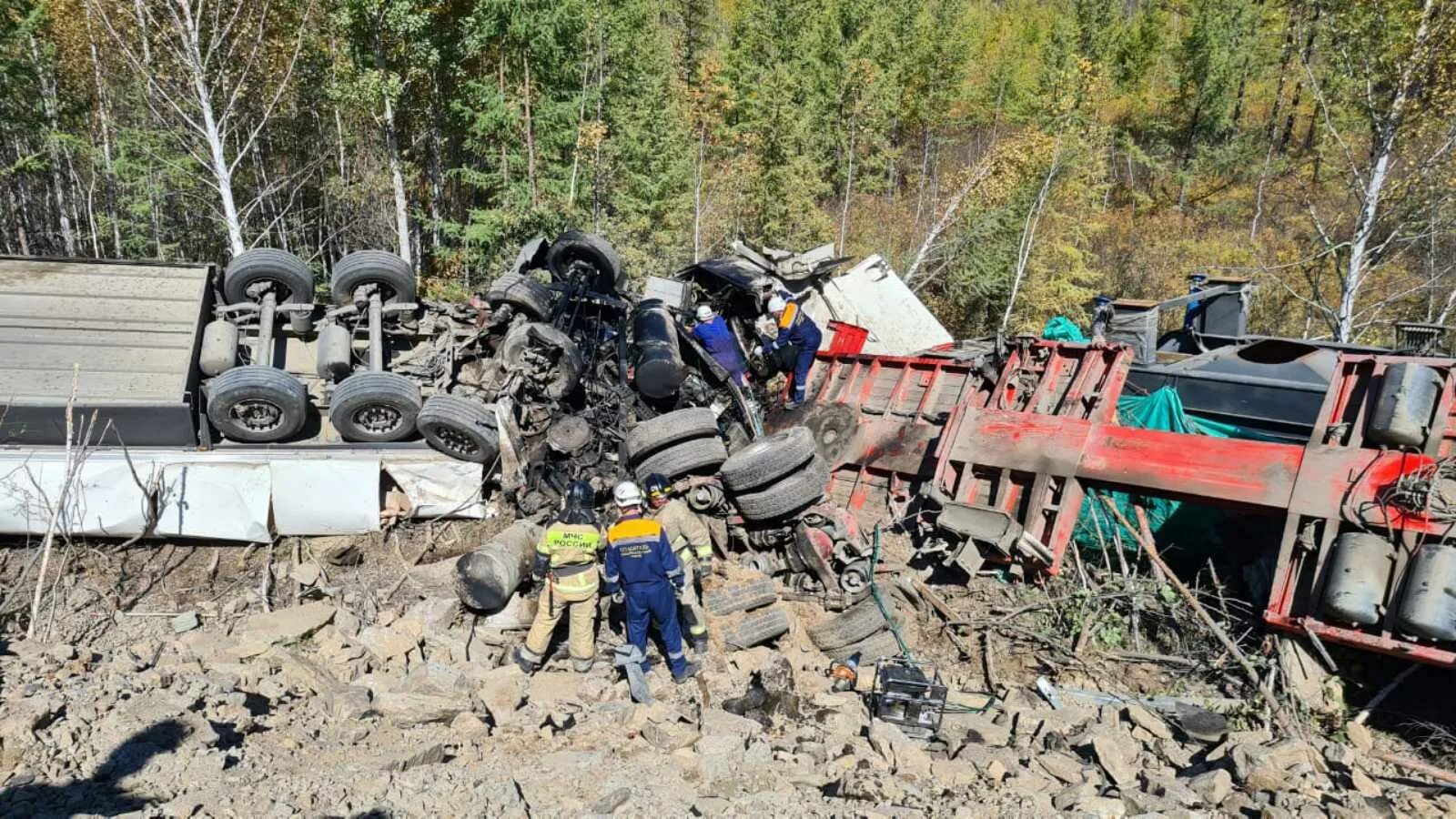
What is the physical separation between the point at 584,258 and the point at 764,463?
3.74 metres

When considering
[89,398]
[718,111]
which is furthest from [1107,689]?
[718,111]

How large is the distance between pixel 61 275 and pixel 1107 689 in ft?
28.7

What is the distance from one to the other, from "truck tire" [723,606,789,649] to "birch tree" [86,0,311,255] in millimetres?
10319

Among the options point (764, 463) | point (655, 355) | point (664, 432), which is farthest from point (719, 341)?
point (764, 463)

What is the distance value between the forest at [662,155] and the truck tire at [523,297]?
6.83 metres

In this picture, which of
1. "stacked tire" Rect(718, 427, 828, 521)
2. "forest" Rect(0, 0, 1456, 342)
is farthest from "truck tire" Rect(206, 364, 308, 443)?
"forest" Rect(0, 0, 1456, 342)

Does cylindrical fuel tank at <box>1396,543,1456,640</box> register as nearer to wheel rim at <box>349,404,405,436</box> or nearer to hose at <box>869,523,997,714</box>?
hose at <box>869,523,997,714</box>

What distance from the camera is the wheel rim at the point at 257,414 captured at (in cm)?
642

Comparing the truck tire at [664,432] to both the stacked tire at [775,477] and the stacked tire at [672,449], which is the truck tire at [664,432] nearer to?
the stacked tire at [672,449]

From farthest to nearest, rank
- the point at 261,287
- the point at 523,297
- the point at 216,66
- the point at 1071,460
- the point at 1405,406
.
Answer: the point at 216,66
the point at 261,287
the point at 523,297
the point at 1071,460
the point at 1405,406

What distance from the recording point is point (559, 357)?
7223 mm

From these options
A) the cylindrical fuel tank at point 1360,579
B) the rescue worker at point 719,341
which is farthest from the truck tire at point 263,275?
the cylindrical fuel tank at point 1360,579

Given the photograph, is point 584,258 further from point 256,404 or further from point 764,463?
point 764,463

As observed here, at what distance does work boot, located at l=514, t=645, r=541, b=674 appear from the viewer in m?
5.43
